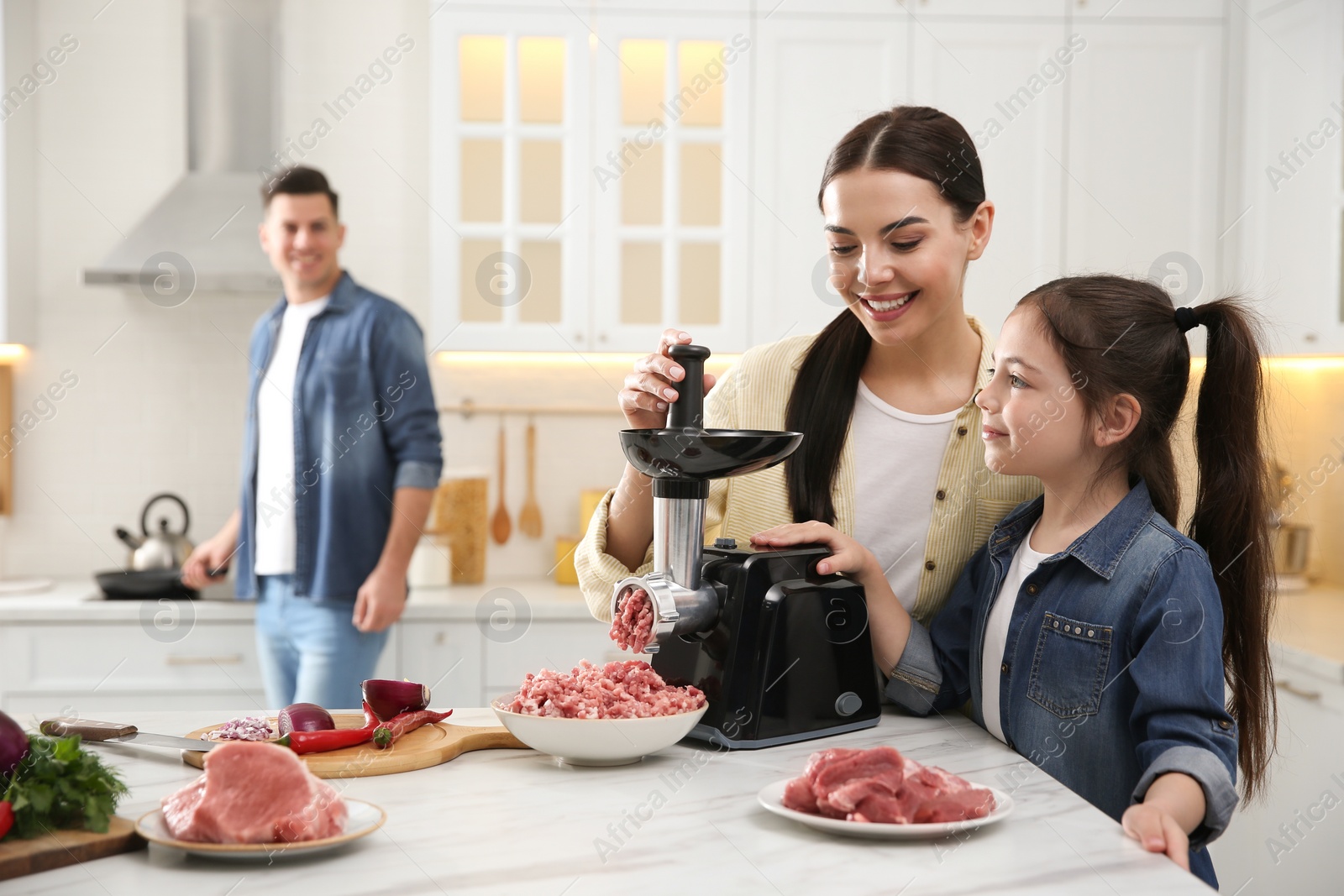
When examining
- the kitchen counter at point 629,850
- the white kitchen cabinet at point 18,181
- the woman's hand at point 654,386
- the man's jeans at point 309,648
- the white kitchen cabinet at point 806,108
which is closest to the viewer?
the kitchen counter at point 629,850

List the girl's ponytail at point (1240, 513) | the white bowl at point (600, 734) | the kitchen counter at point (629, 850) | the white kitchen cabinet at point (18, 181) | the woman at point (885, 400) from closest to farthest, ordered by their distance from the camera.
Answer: the kitchen counter at point (629, 850), the white bowl at point (600, 734), the girl's ponytail at point (1240, 513), the woman at point (885, 400), the white kitchen cabinet at point (18, 181)

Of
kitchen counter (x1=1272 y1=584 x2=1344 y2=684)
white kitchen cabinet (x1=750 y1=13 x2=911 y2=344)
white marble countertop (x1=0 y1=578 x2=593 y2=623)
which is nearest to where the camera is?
kitchen counter (x1=1272 y1=584 x2=1344 y2=684)

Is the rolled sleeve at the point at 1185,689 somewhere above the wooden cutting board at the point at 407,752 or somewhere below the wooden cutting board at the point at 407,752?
above

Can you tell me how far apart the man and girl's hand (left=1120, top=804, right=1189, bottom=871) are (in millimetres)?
2070

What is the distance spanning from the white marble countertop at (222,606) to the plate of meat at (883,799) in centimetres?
196

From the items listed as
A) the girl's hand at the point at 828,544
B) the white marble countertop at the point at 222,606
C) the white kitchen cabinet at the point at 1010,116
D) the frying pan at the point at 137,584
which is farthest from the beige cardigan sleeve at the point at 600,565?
Answer: the frying pan at the point at 137,584

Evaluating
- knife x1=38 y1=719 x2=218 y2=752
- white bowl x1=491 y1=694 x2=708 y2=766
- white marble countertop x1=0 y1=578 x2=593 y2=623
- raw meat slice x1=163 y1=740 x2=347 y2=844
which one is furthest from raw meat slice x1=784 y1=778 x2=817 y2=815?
white marble countertop x1=0 y1=578 x2=593 y2=623

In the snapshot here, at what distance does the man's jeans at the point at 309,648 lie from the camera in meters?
2.68

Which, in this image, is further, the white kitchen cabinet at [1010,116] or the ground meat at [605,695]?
the white kitchen cabinet at [1010,116]

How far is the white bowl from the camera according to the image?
1.07 meters

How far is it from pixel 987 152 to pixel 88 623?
2.70m

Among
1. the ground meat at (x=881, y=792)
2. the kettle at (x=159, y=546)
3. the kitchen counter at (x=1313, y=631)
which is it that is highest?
the ground meat at (x=881, y=792)

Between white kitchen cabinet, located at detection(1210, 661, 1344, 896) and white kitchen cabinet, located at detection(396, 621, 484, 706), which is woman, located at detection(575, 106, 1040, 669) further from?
white kitchen cabinet, located at detection(396, 621, 484, 706)

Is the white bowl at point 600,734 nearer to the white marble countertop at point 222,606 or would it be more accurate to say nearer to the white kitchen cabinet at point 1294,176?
the white marble countertop at point 222,606
